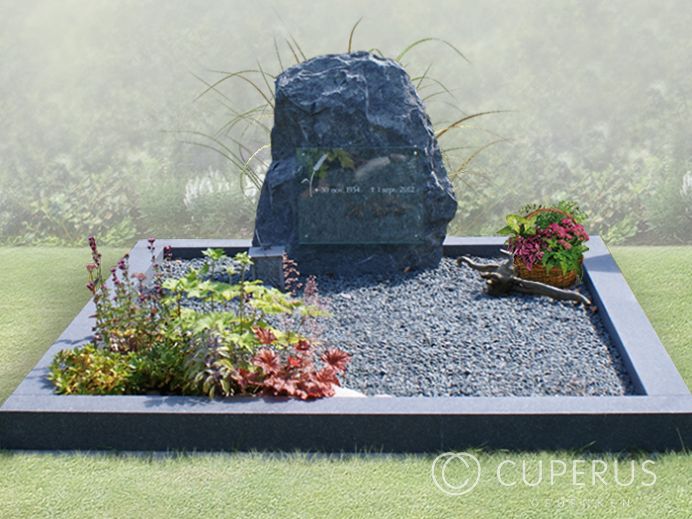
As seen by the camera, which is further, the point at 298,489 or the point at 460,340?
the point at 460,340

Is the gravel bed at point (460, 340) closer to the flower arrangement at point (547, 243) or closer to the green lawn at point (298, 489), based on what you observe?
the flower arrangement at point (547, 243)

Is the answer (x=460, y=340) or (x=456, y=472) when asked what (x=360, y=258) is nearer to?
(x=460, y=340)

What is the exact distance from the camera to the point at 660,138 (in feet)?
42.1

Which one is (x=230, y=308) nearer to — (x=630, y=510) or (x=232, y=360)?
(x=232, y=360)

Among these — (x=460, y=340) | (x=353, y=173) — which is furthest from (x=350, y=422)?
(x=353, y=173)

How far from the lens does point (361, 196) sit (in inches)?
287

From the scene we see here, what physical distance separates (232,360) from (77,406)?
820mm

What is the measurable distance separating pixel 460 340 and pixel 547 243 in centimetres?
146

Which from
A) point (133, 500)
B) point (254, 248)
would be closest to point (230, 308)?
point (254, 248)

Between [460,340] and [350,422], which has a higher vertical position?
[460,340]

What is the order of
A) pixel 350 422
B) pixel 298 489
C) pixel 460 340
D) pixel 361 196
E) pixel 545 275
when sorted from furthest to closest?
pixel 361 196, pixel 545 275, pixel 460 340, pixel 350 422, pixel 298 489

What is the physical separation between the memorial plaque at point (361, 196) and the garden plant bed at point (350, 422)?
2.63 metres

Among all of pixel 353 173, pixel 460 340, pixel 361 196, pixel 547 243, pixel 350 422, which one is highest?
pixel 353 173

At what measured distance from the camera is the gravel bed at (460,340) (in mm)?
5305
